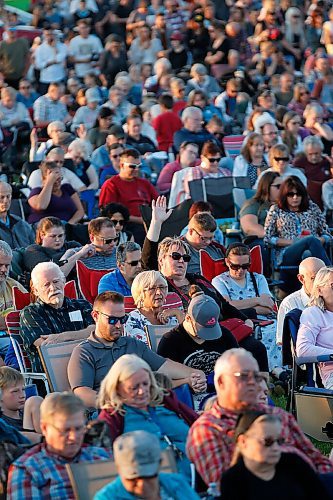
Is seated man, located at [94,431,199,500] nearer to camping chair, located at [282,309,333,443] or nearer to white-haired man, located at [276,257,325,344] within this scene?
camping chair, located at [282,309,333,443]

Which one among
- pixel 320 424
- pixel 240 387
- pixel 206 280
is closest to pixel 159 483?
pixel 240 387

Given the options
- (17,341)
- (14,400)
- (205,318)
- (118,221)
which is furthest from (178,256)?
(14,400)

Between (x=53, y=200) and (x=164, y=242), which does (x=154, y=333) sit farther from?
(x=53, y=200)

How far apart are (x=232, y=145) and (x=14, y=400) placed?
10000 millimetres

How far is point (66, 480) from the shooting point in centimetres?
664

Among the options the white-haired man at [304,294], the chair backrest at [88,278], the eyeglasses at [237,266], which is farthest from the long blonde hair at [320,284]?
the chair backrest at [88,278]

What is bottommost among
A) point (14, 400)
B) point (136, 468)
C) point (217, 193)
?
point (217, 193)

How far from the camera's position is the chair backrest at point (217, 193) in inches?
554

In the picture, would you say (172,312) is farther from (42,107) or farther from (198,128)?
(42,107)

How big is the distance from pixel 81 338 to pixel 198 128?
26.4 feet

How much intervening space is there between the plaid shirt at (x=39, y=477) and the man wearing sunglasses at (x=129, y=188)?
280 inches

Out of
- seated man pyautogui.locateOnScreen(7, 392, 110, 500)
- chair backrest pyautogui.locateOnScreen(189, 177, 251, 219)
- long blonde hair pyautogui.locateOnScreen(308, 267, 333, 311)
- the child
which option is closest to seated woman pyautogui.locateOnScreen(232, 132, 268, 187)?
chair backrest pyautogui.locateOnScreen(189, 177, 251, 219)

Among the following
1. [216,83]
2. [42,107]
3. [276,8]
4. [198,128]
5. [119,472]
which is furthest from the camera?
[276,8]

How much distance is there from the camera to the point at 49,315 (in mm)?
9445
